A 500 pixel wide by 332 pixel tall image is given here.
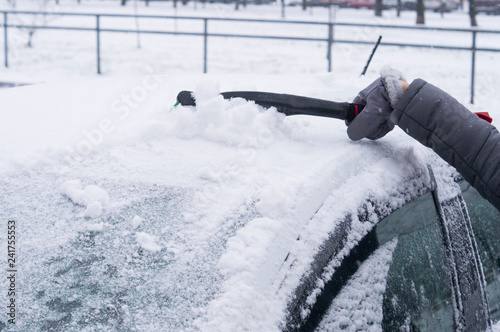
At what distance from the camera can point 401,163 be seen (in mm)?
1952

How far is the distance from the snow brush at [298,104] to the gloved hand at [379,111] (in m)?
0.05

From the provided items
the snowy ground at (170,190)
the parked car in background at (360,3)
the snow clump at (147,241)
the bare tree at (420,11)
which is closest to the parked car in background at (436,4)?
the parked car in background at (360,3)

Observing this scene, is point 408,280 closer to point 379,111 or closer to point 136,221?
point 379,111

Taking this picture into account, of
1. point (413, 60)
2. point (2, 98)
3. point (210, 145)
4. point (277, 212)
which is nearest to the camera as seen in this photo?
point (277, 212)

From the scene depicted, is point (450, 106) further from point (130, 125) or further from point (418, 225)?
point (130, 125)

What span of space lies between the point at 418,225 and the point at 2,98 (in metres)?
1.55

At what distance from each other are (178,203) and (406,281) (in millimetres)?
668

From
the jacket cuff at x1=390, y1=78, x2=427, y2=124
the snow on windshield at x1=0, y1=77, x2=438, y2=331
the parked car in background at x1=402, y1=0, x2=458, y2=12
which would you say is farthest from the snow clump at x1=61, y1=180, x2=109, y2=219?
the parked car in background at x1=402, y1=0, x2=458, y2=12

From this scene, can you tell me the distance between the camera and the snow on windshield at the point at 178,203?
130cm

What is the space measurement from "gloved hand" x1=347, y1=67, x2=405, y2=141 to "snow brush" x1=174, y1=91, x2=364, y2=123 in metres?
0.05

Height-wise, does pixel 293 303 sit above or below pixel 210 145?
below

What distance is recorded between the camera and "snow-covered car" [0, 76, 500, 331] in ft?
4.31

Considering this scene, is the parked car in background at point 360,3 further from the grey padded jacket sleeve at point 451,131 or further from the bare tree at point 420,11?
the grey padded jacket sleeve at point 451,131

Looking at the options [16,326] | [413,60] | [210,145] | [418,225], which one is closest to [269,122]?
[210,145]
